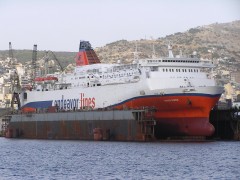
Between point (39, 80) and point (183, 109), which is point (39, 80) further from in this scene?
point (183, 109)

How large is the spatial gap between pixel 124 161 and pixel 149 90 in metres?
22.3

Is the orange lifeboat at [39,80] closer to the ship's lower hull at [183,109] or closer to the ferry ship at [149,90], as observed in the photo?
the ferry ship at [149,90]

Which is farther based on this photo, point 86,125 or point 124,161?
point 86,125

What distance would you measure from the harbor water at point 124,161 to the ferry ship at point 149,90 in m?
4.02

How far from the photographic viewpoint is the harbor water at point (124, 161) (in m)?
46.7

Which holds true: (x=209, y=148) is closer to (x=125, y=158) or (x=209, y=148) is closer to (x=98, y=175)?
(x=125, y=158)

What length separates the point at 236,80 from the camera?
17925 cm

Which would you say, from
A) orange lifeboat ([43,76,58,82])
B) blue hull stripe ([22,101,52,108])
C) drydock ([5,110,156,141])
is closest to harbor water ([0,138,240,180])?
drydock ([5,110,156,141])

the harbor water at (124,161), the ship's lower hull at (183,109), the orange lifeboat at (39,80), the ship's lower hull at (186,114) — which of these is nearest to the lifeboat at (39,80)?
the orange lifeboat at (39,80)

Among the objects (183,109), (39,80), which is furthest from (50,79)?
(183,109)

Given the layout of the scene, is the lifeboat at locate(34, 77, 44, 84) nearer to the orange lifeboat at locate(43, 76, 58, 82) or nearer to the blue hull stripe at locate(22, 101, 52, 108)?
the orange lifeboat at locate(43, 76, 58, 82)

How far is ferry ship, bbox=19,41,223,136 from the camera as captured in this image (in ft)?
238

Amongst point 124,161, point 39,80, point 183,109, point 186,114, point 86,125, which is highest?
point 39,80

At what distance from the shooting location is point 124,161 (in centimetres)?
5406
